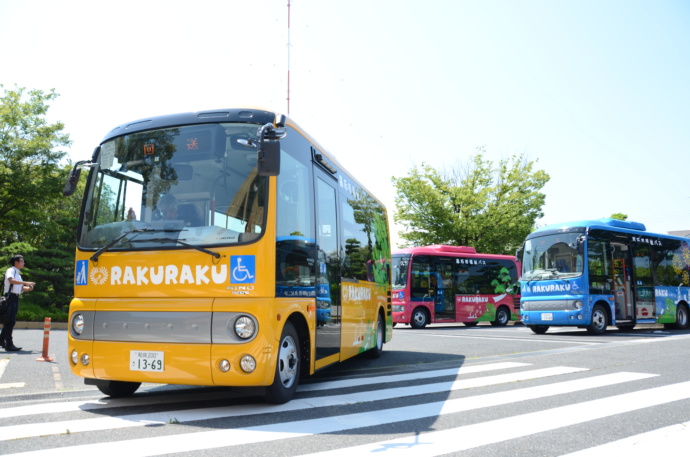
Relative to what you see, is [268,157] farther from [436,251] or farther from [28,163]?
[28,163]

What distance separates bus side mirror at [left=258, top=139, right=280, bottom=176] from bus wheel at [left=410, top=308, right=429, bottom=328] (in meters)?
16.9

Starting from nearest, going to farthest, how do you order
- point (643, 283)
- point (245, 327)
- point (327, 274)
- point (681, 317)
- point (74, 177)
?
1. point (245, 327)
2. point (74, 177)
3. point (327, 274)
4. point (643, 283)
5. point (681, 317)

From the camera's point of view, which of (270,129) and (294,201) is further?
(294,201)

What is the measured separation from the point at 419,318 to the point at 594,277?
7.39 metres

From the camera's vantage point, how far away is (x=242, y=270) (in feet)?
17.1

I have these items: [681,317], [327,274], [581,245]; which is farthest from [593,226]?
[327,274]

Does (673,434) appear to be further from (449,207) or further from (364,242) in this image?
(449,207)

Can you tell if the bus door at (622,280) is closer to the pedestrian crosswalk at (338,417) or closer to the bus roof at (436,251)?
the bus roof at (436,251)

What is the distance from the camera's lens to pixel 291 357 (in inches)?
234

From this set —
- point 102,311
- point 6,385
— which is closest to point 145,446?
point 102,311

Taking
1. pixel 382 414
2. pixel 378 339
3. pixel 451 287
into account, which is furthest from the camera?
pixel 451 287

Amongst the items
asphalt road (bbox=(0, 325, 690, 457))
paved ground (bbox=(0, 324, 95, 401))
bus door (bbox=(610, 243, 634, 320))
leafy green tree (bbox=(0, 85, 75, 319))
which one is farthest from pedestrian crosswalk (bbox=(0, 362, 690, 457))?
leafy green tree (bbox=(0, 85, 75, 319))

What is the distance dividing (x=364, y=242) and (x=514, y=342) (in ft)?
20.2

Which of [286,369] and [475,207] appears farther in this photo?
[475,207]
